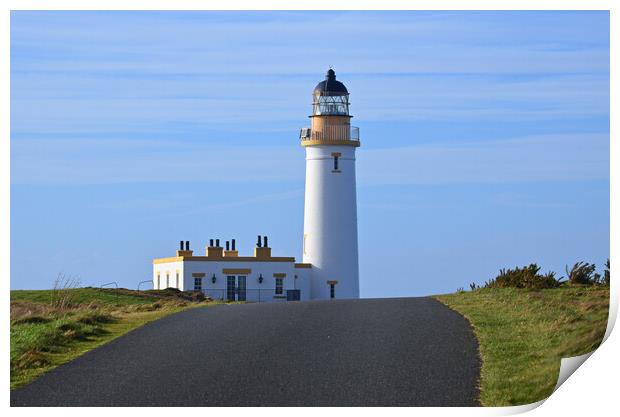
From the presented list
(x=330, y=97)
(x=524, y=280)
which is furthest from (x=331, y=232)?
(x=524, y=280)

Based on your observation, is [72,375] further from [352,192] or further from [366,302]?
[352,192]

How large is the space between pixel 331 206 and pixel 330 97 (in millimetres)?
5065

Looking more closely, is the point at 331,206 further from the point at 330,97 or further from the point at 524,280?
the point at 524,280

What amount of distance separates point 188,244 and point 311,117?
727 centimetres

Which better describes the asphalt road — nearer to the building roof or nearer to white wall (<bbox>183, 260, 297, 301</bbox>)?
white wall (<bbox>183, 260, 297, 301</bbox>)

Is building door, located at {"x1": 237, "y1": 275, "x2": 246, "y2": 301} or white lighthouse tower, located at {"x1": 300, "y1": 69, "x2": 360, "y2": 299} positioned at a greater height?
white lighthouse tower, located at {"x1": 300, "y1": 69, "x2": 360, "y2": 299}

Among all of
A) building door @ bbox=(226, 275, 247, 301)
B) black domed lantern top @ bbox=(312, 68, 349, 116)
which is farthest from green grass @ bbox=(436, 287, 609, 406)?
black domed lantern top @ bbox=(312, 68, 349, 116)

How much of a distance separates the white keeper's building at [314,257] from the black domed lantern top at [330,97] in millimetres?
342

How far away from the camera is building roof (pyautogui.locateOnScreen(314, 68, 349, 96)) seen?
4891 centimetres

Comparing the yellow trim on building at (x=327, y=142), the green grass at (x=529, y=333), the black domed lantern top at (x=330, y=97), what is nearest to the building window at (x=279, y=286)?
the yellow trim on building at (x=327, y=142)

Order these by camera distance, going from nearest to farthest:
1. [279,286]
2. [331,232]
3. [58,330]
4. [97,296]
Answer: [58,330], [97,296], [279,286], [331,232]

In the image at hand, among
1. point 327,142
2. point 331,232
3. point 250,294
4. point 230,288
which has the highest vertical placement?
point 327,142

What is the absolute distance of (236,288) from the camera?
4634 cm

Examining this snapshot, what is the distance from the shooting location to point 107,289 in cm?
3753
